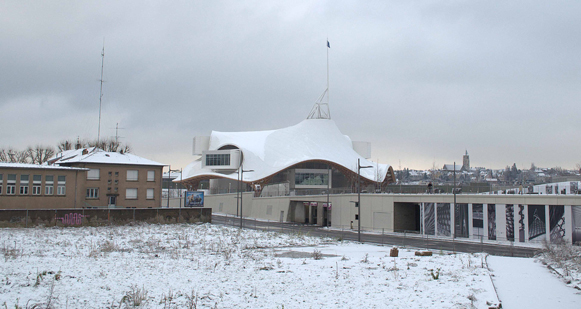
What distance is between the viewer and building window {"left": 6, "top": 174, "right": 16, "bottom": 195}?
38272 mm

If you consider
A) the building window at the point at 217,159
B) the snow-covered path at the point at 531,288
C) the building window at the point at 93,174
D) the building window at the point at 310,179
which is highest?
the building window at the point at 217,159

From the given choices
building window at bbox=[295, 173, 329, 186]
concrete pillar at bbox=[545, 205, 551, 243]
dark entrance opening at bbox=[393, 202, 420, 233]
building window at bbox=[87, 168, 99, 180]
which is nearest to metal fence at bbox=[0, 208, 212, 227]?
building window at bbox=[87, 168, 99, 180]

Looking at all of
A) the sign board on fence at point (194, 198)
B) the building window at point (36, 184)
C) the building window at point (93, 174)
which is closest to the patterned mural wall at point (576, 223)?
the sign board on fence at point (194, 198)

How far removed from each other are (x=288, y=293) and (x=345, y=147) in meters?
96.5

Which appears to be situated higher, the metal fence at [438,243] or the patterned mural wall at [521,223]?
the patterned mural wall at [521,223]

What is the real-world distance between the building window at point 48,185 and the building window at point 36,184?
410mm

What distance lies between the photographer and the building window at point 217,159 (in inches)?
3981

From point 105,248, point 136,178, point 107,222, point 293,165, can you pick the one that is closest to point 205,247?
point 105,248

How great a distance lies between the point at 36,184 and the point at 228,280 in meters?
30.6

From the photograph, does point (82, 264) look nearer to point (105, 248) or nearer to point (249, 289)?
point (105, 248)

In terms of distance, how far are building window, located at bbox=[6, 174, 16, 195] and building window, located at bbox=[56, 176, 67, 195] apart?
11.3ft

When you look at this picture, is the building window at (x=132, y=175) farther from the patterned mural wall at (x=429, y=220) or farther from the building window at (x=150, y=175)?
the patterned mural wall at (x=429, y=220)

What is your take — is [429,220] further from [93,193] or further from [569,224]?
[93,193]

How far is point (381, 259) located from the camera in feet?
69.7
